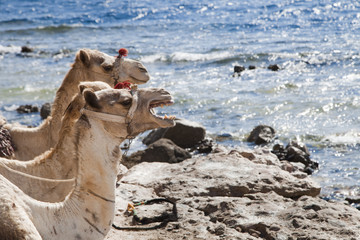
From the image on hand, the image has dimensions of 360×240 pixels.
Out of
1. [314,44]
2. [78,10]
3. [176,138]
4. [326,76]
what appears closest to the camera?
[176,138]

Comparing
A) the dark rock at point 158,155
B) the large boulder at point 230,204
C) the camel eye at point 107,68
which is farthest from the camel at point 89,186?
the dark rock at point 158,155

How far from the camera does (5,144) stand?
19.8ft

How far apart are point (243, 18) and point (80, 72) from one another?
74.2ft

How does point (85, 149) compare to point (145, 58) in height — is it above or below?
above

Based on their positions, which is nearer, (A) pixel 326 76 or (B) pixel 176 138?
(B) pixel 176 138

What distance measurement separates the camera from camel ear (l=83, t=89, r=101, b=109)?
4.05 meters

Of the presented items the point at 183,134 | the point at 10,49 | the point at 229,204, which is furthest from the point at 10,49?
the point at 229,204

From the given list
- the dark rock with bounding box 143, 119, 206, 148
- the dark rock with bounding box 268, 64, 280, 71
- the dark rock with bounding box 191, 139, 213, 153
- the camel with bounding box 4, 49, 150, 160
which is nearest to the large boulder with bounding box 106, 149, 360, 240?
the camel with bounding box 4, 49, 150, 160

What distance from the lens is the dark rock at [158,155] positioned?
9.70 m

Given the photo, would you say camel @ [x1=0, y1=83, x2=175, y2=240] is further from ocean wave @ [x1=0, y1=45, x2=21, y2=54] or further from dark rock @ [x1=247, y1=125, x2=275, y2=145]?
ocean wave @ [x1=0, y1=45, x2=21, y2=54]

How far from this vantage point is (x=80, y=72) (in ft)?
21.6

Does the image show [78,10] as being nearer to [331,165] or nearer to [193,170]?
[331,165]

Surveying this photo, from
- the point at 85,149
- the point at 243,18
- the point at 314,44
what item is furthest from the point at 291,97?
the point at 243,18

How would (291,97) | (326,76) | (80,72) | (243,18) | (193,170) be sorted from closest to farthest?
(80,72) → (193,170) → (291,97) → (326,76) → (243,18)
